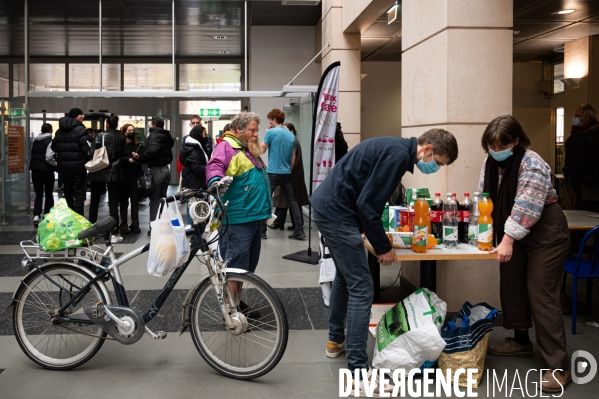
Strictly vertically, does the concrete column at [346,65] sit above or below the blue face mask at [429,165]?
above

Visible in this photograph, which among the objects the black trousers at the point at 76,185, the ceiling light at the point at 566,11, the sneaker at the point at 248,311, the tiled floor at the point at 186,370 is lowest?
the tiled floor at the point at 186,370

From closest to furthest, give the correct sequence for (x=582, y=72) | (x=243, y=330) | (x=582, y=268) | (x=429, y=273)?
1. (x=243, y=330)
2. (x=429, y=273)
3. (x=582, y=268)
4. (x=582, y=72)

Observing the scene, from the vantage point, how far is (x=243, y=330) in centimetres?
433

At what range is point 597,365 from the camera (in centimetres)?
457

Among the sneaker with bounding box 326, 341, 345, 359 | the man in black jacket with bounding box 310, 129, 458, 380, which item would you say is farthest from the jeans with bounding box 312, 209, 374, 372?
the sneaker with bounding box 326, 341, 345, 359

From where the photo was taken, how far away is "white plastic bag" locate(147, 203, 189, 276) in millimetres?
4215

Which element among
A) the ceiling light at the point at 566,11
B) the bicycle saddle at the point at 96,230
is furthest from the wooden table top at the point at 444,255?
the ceiling light at the point at 566,11

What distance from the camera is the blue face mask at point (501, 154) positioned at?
4395 millimetres

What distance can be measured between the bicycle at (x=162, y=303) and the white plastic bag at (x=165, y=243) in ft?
0.42

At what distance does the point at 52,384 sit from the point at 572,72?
40.0 feet

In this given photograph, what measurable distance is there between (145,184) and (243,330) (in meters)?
6.66

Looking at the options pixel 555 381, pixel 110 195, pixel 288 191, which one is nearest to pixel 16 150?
pixel 110 195

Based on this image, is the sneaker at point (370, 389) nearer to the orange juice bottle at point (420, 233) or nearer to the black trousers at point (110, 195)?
the orange juice bottle at point (420, 233)

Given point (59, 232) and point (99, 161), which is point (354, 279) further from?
point (99, 161)
